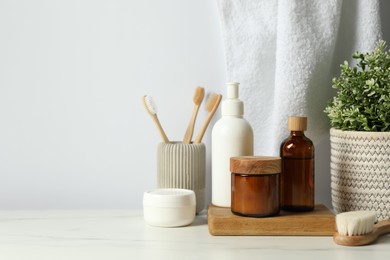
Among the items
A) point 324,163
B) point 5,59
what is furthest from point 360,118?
point 5,59

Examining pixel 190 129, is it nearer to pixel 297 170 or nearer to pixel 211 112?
pixel 211 112

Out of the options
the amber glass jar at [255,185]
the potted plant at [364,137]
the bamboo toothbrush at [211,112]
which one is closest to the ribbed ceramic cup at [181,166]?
the bamboo toothbrush at [211,112]

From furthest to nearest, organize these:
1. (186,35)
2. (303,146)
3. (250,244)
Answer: (186,35)
(303,146)
(250,244)

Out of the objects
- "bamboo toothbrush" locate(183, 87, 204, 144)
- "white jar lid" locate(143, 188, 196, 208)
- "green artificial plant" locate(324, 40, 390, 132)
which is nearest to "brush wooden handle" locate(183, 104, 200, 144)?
"bamboo toothbrush" locate(183, 87, 204, 144)

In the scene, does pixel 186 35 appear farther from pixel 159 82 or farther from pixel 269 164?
pixel 269 164

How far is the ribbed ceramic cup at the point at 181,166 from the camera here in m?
1.00

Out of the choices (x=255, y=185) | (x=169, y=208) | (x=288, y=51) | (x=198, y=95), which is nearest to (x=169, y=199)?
(x=169, y=208)

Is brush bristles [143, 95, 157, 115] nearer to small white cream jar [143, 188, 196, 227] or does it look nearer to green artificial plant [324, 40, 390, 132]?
small white cream jar [143, 188, 196, 227]

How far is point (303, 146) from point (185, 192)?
22 centimetres

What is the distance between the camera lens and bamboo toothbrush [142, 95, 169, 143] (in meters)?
1.04

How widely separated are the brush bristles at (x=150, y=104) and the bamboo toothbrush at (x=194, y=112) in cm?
7

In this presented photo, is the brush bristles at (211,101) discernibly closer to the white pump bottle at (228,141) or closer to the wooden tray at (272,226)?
the white pump bottle at (228,141)

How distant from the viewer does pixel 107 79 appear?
111 centimetres

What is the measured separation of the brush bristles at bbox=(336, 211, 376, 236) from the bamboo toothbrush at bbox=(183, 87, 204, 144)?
13.5 inches
